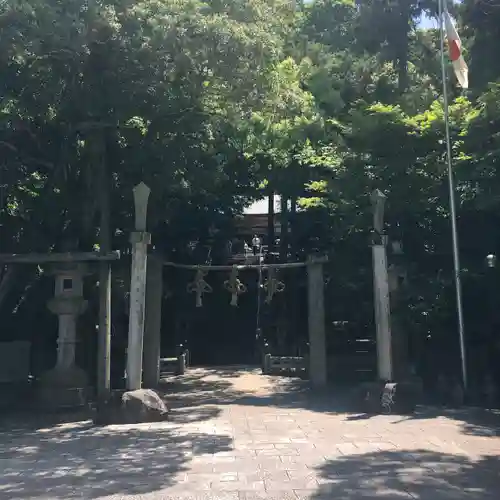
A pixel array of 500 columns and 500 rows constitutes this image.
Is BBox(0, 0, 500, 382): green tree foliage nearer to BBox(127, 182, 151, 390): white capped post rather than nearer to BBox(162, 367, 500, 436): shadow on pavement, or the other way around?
BBox(127, 182, 151, 390): white capped post

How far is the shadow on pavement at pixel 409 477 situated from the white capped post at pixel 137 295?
4.52 meters

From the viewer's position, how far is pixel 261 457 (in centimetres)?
772

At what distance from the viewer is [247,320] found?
25.6m

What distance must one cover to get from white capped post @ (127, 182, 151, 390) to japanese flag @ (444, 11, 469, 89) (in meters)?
5.90

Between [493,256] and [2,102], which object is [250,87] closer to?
[2,102]

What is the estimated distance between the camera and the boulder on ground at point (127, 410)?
10.4m

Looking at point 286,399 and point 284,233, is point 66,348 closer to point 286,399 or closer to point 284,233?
point 286,399

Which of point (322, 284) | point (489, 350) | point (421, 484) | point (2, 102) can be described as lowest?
point (421, 484)

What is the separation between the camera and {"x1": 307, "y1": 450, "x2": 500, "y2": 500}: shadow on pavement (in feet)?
19.9

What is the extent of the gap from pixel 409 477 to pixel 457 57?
7549 millimetres

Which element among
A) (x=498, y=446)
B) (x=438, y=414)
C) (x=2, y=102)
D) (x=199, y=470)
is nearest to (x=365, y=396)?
(x=438, y=414)

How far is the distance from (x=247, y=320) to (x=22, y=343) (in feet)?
39.5

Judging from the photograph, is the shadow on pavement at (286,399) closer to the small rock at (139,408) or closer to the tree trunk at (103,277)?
the small rock at (139,408)

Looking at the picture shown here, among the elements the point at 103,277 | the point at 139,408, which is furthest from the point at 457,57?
the point at 139,408
